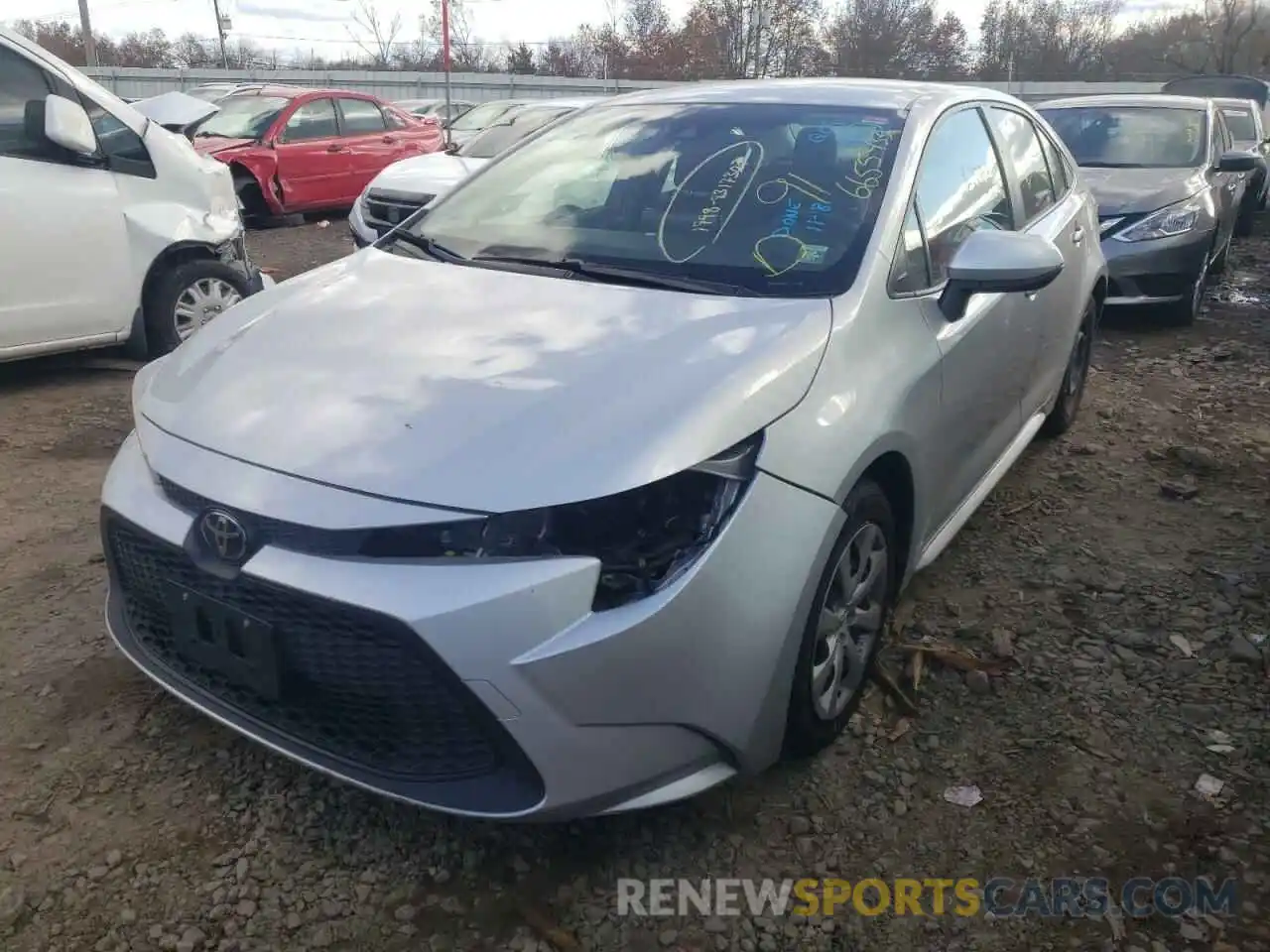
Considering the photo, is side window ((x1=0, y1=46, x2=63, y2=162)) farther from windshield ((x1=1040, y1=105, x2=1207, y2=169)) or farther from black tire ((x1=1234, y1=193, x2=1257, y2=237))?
black tire ((x1=1234, y1=193, x2=1257, y2=237))

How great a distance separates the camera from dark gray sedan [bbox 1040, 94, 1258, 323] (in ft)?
21.5

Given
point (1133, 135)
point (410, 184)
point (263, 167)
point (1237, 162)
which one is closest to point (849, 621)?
point (410, 184)

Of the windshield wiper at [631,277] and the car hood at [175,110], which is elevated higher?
the car hood at [175,110]

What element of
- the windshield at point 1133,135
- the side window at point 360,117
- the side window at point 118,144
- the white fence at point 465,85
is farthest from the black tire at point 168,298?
the white fence at point 465,85

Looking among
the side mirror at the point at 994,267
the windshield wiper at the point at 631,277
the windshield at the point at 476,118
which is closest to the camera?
the windshield wiper at the point at 631,277

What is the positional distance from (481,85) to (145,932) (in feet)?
116

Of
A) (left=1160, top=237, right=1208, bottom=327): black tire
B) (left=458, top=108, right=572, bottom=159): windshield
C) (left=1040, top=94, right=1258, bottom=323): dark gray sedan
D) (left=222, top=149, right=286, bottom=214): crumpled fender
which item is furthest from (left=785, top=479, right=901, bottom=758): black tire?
(left=222, top=149, right=286, bottom=214): crumpled fender

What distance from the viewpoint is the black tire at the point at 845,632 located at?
7.16 ft

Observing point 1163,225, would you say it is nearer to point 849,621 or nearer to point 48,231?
point 849,621

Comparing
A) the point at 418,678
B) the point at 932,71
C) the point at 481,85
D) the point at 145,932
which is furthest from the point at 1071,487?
the point at 932,71

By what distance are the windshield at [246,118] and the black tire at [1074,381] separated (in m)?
9.45

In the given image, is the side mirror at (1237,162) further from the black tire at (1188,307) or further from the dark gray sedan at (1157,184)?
the black tire at (1188,307)

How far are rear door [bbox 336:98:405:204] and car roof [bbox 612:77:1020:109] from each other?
30.3 feet

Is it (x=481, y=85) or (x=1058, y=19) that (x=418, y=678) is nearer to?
(x=481, y=85)
